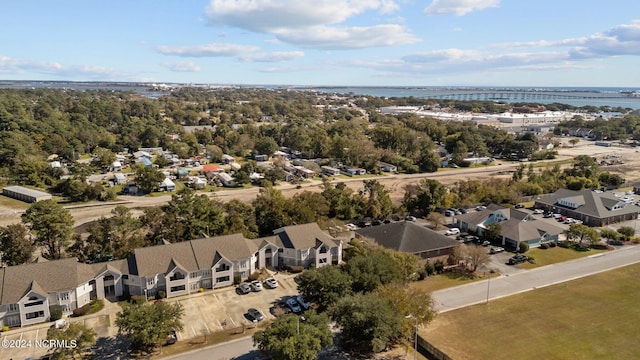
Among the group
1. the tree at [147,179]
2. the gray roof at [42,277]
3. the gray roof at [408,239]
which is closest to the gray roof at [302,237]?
the gray roof at [408,239]

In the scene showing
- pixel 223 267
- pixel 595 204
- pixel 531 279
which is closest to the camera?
pixel 223 267

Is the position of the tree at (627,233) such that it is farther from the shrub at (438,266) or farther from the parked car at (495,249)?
the shrub at (438,266)

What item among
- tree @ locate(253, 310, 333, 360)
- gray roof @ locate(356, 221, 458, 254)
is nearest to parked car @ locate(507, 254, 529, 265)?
gray roof @ locate(356, 221, 458, 254)

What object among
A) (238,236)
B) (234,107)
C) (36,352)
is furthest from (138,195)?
(234,107)

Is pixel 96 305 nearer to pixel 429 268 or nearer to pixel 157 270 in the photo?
pixel 157 270

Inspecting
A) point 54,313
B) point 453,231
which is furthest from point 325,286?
point 453,231
